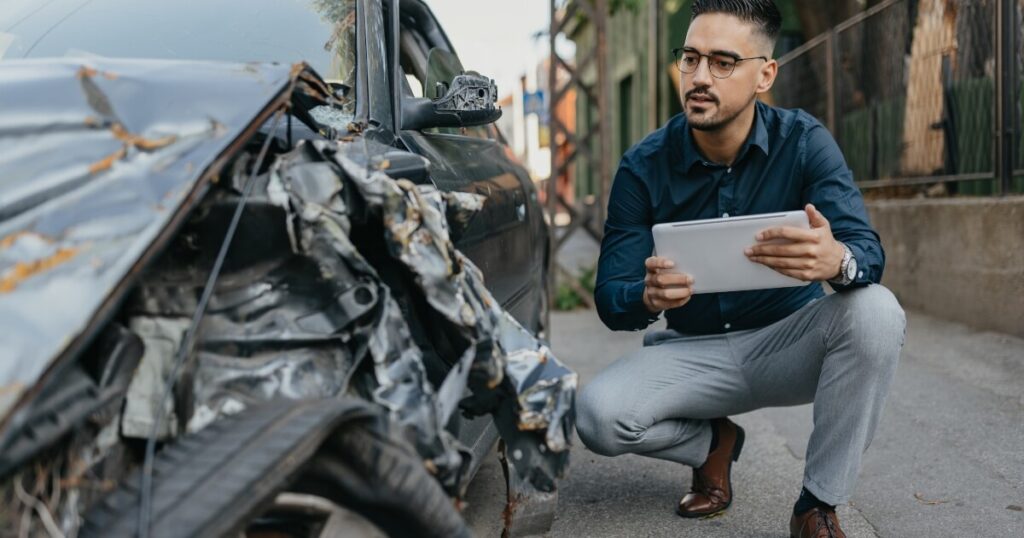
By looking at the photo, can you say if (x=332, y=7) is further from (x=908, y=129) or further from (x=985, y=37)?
(x=908, y=129)

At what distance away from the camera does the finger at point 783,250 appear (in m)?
2.59

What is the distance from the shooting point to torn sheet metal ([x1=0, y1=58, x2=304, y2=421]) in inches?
58.0

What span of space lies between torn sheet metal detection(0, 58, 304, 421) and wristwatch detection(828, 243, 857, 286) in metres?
1.54

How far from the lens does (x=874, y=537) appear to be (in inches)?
118

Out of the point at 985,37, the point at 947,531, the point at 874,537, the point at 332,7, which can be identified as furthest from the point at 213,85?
the point at 985,37

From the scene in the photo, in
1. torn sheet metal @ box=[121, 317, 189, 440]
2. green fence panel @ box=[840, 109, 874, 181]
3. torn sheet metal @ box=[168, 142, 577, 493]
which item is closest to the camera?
torn sheet metal @ box=[121, 317, 189, 440]

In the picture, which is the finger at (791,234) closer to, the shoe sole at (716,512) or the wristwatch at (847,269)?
the wristwatch at (847,269)

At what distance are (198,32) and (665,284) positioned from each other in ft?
4.70

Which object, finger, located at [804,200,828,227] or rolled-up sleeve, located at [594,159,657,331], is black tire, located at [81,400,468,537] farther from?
rolled-up sleeve, located at [594,159,657,331]

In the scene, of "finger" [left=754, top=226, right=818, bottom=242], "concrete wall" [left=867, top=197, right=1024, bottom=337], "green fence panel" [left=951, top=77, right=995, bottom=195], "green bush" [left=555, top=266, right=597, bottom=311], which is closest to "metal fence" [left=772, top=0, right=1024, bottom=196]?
"green fence panel" [left=951, top=77, right=995, bottom=195]

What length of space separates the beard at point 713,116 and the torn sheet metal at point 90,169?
145 cm

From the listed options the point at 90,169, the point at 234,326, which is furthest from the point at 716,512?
the point at 90,169

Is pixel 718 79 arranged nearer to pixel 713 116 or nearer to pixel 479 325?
pixel 713 116

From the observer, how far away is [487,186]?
325 cm
